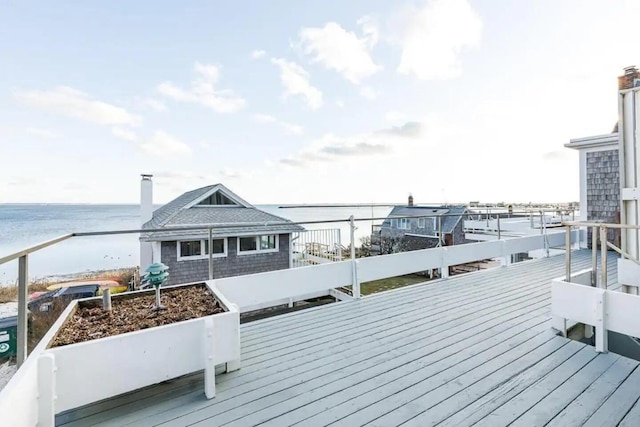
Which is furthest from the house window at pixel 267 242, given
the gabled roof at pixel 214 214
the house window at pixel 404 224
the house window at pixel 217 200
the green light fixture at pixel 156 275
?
the house window at pixel 404 224

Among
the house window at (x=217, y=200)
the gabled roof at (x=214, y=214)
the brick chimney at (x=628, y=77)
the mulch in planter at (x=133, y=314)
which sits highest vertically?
the brick chimney at (x=628, y=77)

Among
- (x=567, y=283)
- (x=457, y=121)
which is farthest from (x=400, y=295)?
(x=457, y=121)

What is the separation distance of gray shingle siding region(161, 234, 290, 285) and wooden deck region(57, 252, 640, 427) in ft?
16.2

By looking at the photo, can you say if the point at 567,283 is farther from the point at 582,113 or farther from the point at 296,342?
the point at 582,113

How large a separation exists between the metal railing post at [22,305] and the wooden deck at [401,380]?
47 centimetres

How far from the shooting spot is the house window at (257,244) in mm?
8653

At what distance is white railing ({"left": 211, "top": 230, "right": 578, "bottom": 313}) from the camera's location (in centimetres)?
298

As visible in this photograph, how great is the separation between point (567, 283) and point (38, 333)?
3828 millimetres

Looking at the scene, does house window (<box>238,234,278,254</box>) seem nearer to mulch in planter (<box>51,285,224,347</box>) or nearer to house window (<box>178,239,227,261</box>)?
house window (<box>178,239,227,261</box>)

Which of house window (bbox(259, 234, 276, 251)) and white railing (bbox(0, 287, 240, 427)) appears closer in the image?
white railing (bbox(0, 287, 240, 427))

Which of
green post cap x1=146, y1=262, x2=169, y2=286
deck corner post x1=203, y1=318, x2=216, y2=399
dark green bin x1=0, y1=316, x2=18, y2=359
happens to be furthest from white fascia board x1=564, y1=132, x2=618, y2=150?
dark green bin x1=0, y1=316, x2=18, y2=359

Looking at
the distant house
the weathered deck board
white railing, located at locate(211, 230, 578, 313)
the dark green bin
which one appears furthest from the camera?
the distant house

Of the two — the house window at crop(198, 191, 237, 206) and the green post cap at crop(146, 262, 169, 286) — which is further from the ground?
the house window at crop(198, 191, 237, 206)

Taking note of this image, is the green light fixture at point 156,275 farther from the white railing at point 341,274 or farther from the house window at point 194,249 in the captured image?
the house window at point 194,249
